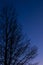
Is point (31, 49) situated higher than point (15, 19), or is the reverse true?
point (15, 19)

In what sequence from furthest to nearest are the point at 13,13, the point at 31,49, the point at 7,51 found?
the point at 13,13 → the point at 31,49 → the point at 7,51

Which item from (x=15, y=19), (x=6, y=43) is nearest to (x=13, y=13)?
(x=15, y=19)

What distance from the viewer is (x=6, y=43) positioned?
7.62 metres

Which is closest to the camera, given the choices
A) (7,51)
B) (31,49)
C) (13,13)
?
(7,51)

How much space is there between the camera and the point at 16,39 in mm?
7785

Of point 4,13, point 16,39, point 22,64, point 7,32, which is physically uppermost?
point 4,13

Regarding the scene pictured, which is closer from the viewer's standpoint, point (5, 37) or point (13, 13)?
point (5, 37)

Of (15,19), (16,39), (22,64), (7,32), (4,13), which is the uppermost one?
(4,13)

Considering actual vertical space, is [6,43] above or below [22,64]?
above

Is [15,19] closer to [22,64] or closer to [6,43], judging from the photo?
[6,43]

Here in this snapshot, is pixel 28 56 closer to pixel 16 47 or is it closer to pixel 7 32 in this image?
pixel 16 47

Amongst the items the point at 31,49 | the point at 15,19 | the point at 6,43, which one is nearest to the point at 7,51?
the point at 6,43

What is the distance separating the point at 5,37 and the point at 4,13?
5.42 feet

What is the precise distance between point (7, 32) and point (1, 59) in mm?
1490
